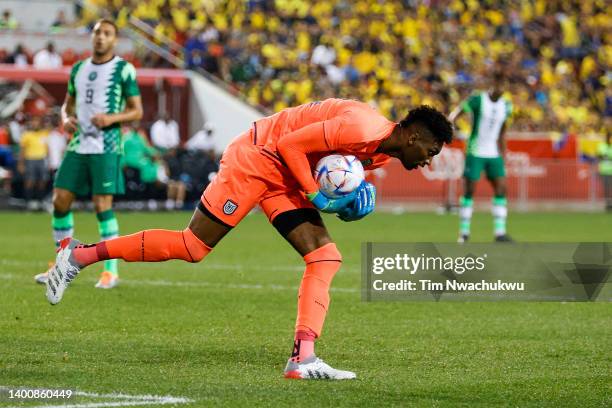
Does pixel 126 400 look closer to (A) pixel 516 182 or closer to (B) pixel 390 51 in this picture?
(A) pixel 516 182

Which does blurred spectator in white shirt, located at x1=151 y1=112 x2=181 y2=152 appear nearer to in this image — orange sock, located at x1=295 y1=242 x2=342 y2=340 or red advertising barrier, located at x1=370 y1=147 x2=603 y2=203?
red advertising barrier, located at x1=370 y1=147 x2=603 y2=203

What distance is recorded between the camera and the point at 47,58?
31.2 metres

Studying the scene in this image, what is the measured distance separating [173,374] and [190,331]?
7.00 feet

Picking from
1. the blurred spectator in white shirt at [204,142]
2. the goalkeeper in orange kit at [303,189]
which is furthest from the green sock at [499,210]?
the blurred spectator in white shirt at [204,142]

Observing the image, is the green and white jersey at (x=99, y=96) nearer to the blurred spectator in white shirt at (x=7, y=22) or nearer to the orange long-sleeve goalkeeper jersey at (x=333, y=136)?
the orange long-sleeve goalkeeper jersey at (x=333, y=136)

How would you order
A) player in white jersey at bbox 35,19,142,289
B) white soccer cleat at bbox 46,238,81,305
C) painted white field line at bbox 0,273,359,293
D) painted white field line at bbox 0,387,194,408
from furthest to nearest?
1. painted white field line at bbox 0,273,359,293
2. player in white jersey at bbox 35,19,142,289
3. white soccer cleat at bbox 46,238,81,305
4. painted white field line at bbox 0,387,194,408

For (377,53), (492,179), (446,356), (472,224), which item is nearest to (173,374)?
(446,356)

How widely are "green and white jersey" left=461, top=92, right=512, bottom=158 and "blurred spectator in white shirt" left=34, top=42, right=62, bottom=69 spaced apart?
1467 centimetres

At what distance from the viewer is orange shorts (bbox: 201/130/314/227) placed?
7.81 meters

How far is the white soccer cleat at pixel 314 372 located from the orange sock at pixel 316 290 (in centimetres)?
20

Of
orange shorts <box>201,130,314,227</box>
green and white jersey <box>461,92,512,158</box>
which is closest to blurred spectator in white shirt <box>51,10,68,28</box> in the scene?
green and white jersey <box>461,92,512,158</box>

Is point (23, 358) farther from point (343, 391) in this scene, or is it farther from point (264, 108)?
point (264, 108)

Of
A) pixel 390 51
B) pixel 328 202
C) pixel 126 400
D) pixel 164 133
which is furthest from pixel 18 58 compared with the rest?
pixel 126 400

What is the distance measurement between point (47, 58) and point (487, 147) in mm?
14980
